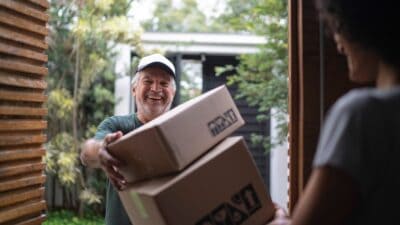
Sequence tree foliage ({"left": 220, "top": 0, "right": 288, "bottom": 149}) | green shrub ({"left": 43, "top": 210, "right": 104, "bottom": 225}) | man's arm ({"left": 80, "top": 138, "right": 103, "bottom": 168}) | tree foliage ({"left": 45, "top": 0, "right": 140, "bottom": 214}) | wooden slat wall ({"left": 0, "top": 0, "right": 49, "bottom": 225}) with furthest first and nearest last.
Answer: tree foliage ({"left": 45, "top": 0, "right": 140, "bottom": 214}), green shrub ({"left": 43, "top": 210, "right": 104, "bottom": 225}), tree foliage ({"left": 220, "top": 0, "right": 288, "bottom": 149}), wooden slat wall ({"left": 0, "top": 0, "right": 49, "bottom": 225}), man's arm ({"left": 80, "top": 138, "right": 103, "bottom": 168})

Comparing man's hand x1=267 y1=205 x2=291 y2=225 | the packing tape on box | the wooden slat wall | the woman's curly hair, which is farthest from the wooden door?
the wooden slat wall

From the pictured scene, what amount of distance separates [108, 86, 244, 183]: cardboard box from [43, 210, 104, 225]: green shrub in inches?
153

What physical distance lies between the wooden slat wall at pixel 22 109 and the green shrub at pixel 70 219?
2.94m

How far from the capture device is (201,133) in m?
1.15

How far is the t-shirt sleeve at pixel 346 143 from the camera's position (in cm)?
65

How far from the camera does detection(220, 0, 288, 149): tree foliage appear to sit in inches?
163

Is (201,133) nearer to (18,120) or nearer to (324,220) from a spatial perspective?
(324,220)

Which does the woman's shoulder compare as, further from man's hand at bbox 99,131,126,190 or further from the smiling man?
the smiling man

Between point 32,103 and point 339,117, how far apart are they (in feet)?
5.21

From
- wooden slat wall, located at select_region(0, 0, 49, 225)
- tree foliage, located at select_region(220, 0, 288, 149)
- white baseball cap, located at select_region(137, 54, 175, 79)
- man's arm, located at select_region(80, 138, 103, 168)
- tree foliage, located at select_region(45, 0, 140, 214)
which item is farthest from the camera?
tree foliage, located at select_region(45, 0, 140, 214)

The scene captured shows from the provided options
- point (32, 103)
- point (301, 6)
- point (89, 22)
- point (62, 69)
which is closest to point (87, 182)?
point (62, 69)

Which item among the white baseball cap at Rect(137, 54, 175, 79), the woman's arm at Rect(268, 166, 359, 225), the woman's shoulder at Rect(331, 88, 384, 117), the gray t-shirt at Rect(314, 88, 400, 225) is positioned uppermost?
the white baseball cap at Rect(137, 54, 175, 79)

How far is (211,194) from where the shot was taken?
1.08 meters

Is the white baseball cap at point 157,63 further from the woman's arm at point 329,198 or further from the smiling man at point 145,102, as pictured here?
the woman's arm at point 329,198
